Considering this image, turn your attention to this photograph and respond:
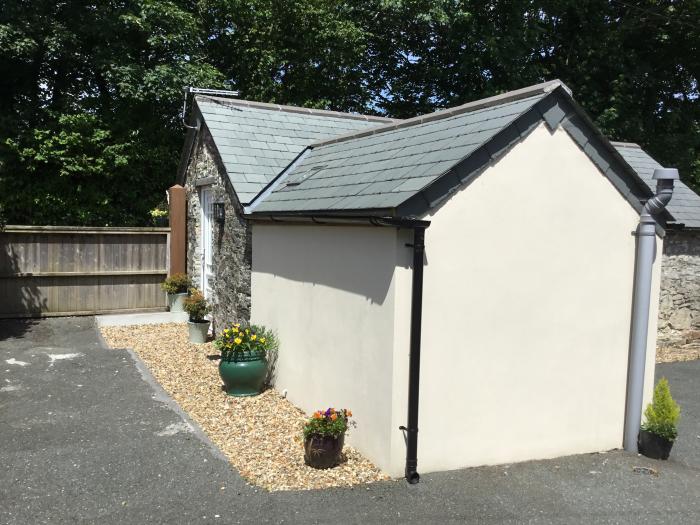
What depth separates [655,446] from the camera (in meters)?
6.18

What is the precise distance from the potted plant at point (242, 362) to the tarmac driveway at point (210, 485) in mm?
840

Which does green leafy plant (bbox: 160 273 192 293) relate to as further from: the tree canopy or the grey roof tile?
the tree canopy

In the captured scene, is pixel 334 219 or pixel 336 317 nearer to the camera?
pixel 334 219

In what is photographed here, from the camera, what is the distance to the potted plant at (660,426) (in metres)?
6.09

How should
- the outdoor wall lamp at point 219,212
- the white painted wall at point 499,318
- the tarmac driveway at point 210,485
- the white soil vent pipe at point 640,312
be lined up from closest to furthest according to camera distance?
the tarmac driveway at point 210,485
the white painted wall at point 499,318
the white soil vent pipe at point 640,312
the outdoor wall lamp at point 219,212

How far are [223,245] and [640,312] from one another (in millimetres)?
6796

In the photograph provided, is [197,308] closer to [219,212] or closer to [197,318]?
[197,318]

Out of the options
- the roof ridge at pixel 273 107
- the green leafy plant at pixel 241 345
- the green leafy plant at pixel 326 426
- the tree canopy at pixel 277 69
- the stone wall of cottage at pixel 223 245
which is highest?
the tree canopy at pixel 277 69

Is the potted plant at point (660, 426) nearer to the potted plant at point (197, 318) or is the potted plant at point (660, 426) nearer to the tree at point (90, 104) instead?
the potted plant at point (197, 318)

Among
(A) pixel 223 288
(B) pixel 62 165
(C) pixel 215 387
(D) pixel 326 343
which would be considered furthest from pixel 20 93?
(D) pixel 326 343

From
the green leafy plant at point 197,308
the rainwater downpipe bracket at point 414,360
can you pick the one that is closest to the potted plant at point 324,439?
the rainwater downpipe bracket at point 414,360

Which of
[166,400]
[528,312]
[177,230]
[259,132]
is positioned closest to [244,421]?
[166,400]

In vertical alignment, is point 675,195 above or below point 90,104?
below

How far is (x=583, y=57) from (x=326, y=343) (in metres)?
17.5
